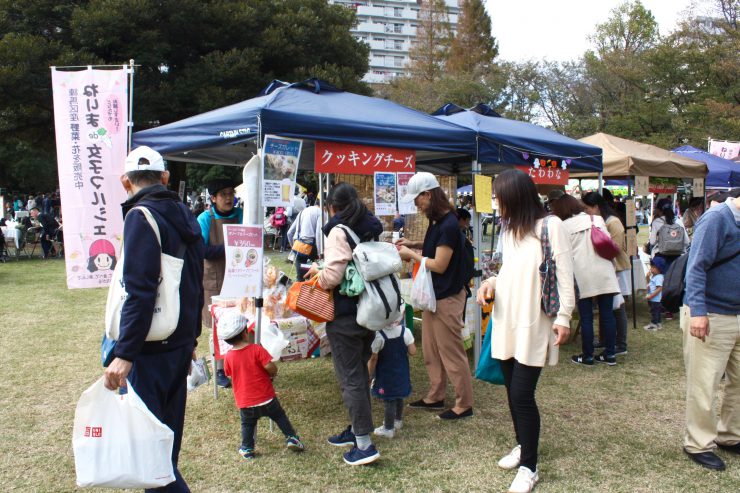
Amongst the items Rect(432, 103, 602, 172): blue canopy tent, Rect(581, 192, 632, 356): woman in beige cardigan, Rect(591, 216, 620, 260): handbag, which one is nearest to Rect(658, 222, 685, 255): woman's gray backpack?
Rect(581, 192, 632, 356): woman in beige cardigan

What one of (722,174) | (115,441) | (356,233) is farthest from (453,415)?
(722,174)

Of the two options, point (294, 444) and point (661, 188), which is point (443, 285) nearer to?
point (294, 444)

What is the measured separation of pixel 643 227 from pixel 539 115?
338 inches

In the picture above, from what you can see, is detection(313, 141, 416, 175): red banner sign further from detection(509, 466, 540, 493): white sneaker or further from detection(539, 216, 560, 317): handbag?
detection(509, 466, 540, 493): white sneaker

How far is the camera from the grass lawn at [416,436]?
3047 millimetres

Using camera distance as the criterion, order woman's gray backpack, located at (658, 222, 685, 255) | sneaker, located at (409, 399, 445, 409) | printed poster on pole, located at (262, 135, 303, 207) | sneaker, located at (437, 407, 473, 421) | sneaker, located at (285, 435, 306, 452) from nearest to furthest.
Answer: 1. sneaker, located at (285, 435, 306, 452)
2. printed poster on pole, located at (262, 135, 303, 207)
3. sneaker, located at (437, 407, 473, 421)
4. sneaker, located at (409, 399, 445, 409)
5. woman's gray backpack, located at (658, 222, 685, 255)

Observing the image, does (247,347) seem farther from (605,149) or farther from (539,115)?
(539,115)

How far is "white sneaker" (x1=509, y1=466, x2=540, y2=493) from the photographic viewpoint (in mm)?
2867

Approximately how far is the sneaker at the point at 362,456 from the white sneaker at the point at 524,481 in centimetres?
81

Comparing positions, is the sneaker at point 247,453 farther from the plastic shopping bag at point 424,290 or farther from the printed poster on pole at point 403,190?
the printed poster on pole at point 403,190

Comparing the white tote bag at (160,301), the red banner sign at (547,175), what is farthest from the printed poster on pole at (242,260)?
the red banner sign at (547,175)

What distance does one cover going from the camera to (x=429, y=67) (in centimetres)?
4334

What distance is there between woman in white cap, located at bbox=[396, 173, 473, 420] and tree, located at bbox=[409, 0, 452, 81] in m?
42.4

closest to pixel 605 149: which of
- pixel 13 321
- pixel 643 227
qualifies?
pixel 13 321
